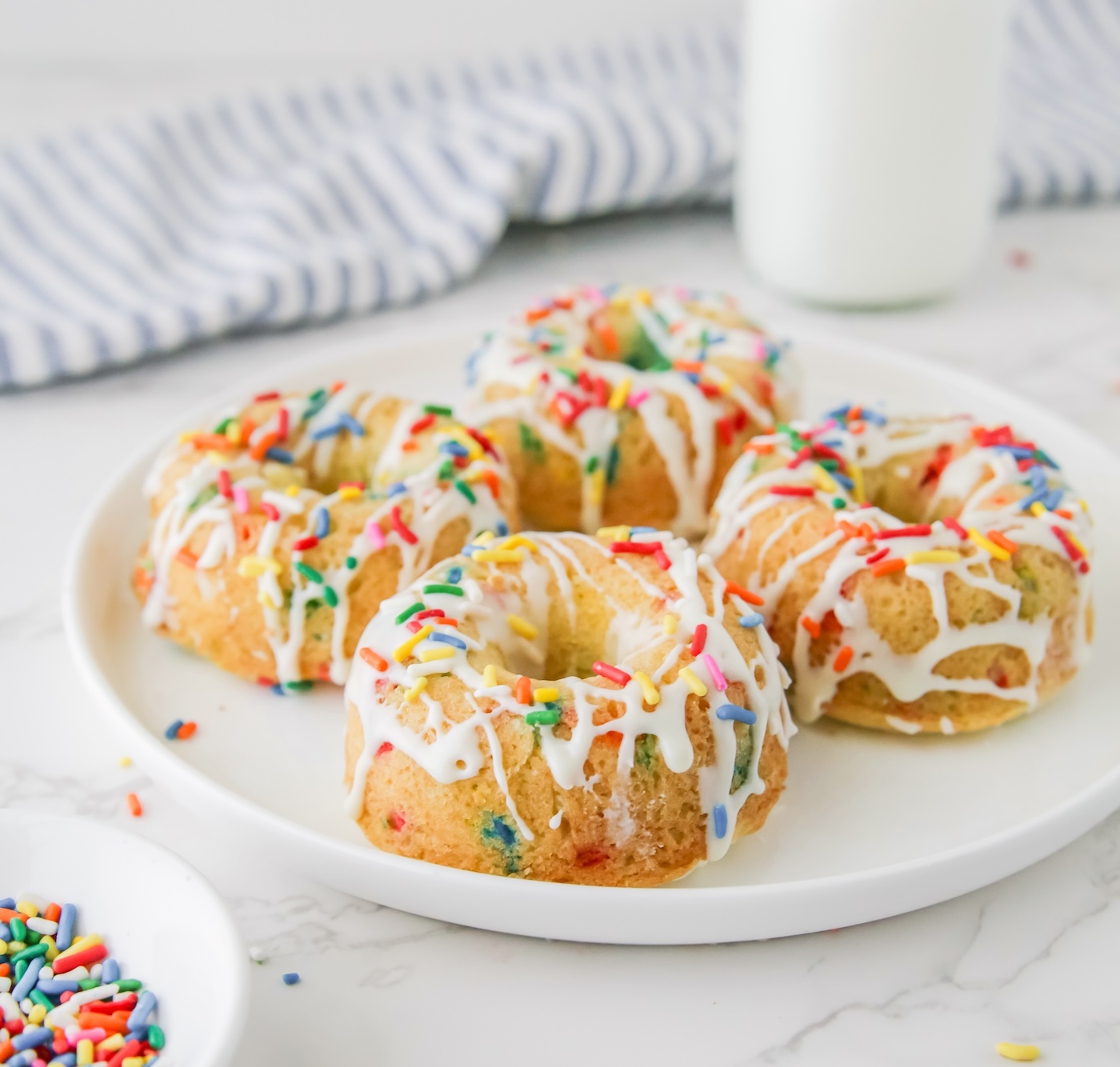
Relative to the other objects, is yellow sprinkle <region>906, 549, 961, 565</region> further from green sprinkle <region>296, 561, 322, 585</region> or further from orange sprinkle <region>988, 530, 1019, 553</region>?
green sprinkle <region>296, 561, 322, 585</region>

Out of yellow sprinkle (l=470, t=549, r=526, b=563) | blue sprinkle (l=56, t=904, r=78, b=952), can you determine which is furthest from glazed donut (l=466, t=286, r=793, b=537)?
blue sprinkle (l=56, t=904, r=78, b=952)

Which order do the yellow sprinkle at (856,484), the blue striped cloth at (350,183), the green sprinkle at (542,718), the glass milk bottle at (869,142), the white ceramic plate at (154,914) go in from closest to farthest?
1. the white ceramic plate at (154,914)
2. the green sprinkle at (542,718)
3. the yellow sprinkle at (856,484)
4. the glass milk bottle at (869,142)
5. the blue striped cloth at (350,183)

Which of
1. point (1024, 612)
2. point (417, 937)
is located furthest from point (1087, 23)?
point (417, 937)

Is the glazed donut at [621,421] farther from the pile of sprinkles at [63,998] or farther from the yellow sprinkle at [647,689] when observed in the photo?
the pile of sprinkles at [63,998]

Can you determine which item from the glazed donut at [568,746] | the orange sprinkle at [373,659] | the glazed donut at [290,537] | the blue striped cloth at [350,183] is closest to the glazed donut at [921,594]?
the glazed donut at [568,746]

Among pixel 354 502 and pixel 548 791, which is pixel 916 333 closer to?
pixel 354 502

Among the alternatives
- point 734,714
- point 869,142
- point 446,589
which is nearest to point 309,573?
point 446,589

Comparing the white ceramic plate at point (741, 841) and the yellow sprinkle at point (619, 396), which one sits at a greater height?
the yellow sprinkle at point (619, 396)
